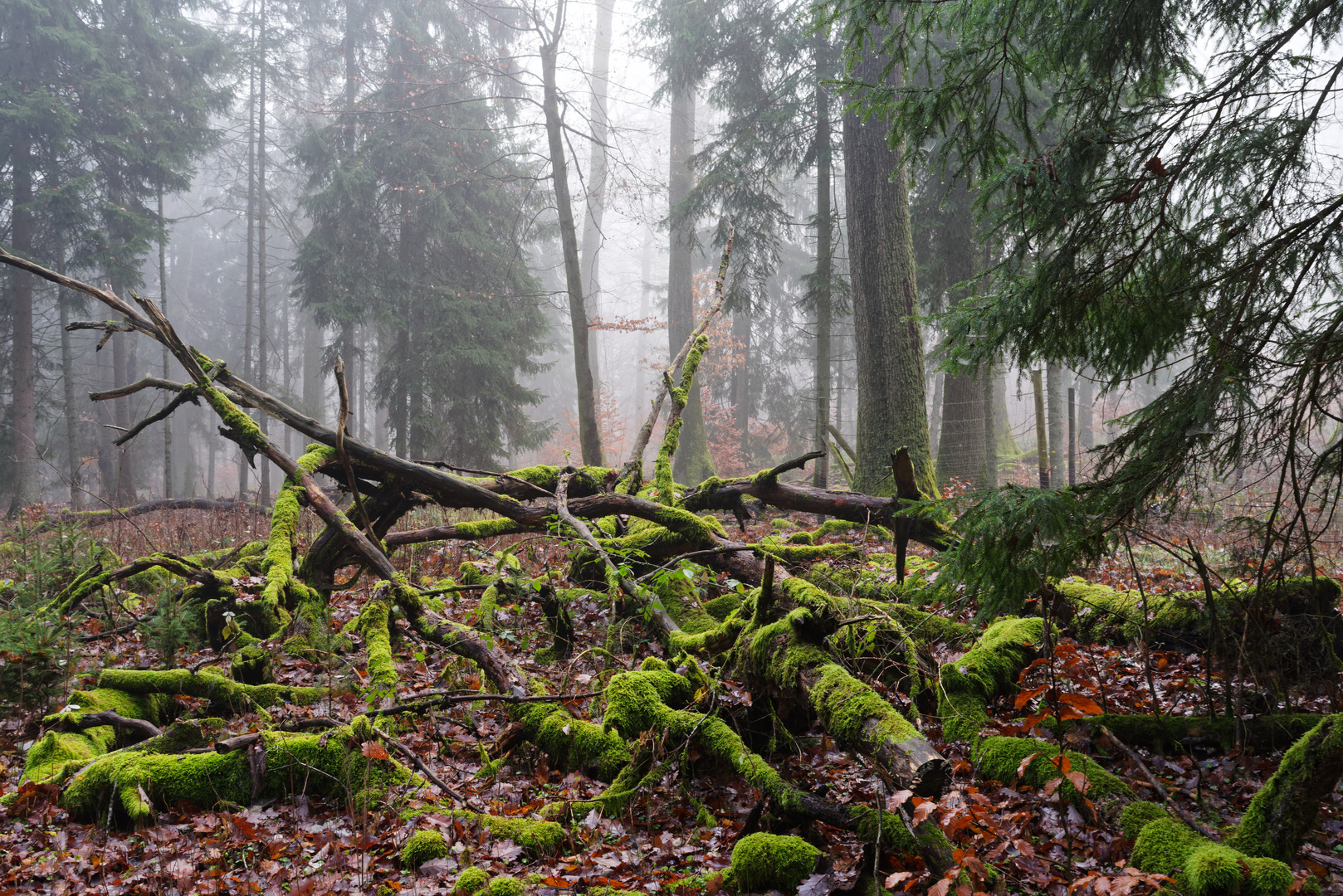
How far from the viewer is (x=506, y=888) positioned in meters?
2.47

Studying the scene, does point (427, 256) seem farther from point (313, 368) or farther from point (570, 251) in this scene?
point (313, 368)

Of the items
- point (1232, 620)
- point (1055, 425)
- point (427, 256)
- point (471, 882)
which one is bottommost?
point (471, 882)

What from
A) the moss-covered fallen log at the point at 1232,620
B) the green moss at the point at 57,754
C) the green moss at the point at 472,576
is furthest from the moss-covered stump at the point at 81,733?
the moss-covered fallen log at the point at 1232,620

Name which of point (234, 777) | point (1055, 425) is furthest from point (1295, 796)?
point (1055, 425)

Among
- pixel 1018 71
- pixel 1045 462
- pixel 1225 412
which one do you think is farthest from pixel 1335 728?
pixel 1045 462

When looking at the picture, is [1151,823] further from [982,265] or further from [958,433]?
[982,265]

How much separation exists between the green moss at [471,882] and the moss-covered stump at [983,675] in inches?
91.0

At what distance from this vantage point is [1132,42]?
168 inches

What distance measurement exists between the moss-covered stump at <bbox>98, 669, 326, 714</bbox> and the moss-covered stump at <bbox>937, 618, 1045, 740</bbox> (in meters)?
3.95

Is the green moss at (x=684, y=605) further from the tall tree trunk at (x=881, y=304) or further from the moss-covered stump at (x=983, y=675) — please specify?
the tall tree trunk at (x=881, y=304)

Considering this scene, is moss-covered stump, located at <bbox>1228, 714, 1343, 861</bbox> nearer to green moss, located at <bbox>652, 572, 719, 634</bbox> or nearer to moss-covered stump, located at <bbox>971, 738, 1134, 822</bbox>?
moss-covered stump, located at <bbox>971, 738, 1134, 822</bbox>

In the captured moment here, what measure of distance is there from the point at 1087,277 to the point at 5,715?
7244mm

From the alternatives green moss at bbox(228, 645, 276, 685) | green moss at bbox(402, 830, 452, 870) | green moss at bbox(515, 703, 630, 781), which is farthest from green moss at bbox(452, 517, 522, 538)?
green moss at bbox(402, 830, 452, 870)

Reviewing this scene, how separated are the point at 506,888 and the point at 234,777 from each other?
1.73 metres
